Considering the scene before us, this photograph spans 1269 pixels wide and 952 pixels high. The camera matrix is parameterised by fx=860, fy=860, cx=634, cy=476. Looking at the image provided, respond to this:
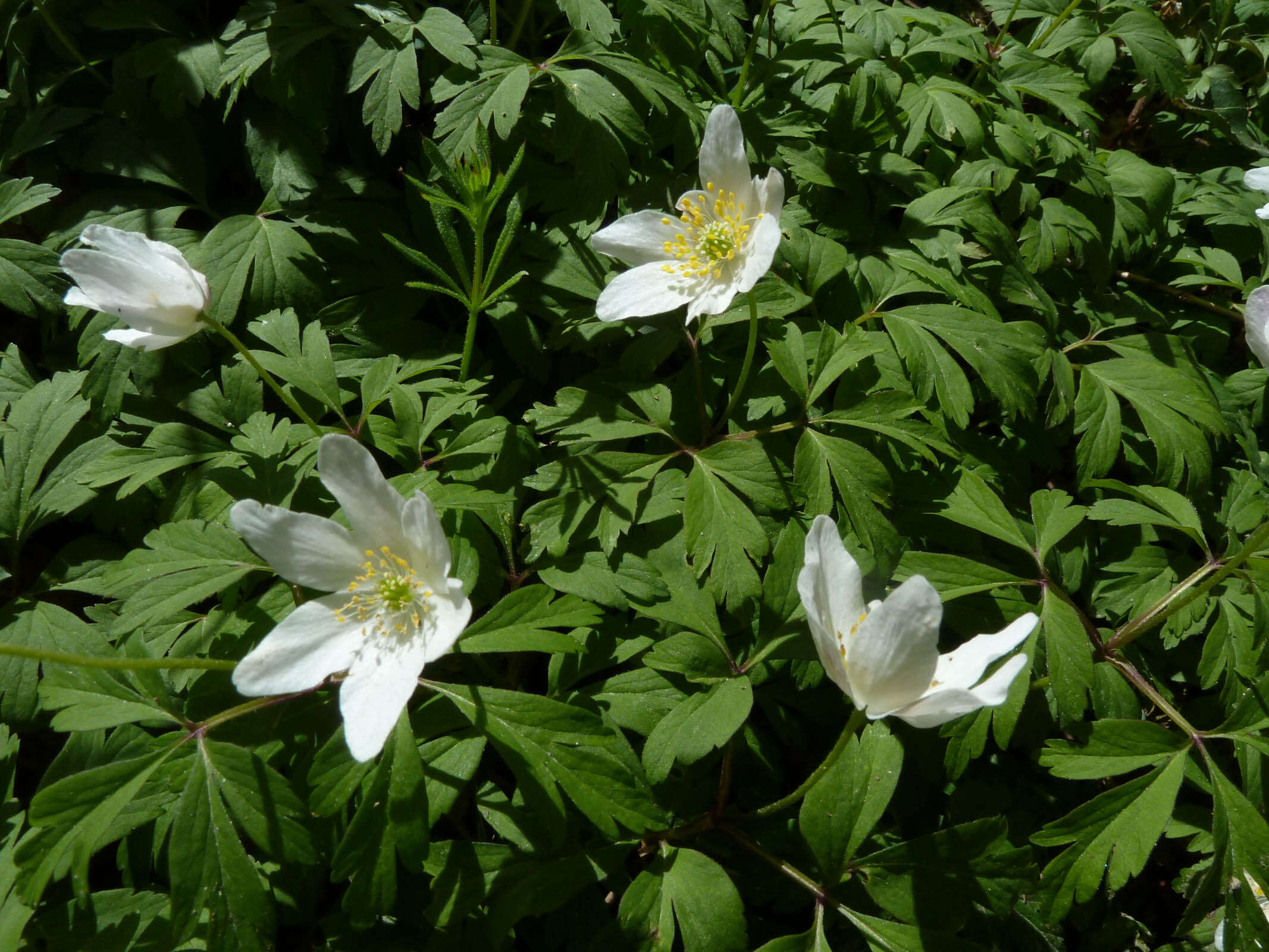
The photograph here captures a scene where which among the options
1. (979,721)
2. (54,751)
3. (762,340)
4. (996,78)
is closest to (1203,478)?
(979,721)

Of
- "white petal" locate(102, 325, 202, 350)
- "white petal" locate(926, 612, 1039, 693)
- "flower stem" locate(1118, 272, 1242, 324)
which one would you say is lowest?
"flower stem" locate(1118, 272, 1242, 324)

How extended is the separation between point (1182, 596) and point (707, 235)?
1.66m

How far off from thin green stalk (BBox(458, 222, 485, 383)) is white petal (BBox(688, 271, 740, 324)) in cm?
59

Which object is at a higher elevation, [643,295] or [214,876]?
[643,295]

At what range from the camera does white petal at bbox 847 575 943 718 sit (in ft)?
5.21

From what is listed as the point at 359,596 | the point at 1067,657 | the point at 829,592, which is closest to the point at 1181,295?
the point at 1067,657

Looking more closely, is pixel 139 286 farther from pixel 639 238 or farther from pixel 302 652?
pixel 639 238

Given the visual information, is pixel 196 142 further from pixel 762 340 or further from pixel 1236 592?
pixel 1236 592

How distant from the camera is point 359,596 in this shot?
198 cm

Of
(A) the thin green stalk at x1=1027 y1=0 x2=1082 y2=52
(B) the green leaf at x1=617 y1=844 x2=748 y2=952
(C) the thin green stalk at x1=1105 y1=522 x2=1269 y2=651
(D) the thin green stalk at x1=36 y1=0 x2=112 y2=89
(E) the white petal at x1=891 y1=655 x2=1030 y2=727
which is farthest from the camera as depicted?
(A) the thin green stalk at x1=1027 y1=0 x2=1082 y2=52

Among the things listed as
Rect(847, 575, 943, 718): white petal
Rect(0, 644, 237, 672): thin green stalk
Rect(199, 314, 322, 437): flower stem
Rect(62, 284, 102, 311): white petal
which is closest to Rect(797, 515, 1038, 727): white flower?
Rect(847, 575, 943, 718): white petal

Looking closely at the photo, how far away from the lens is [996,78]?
3.38 m

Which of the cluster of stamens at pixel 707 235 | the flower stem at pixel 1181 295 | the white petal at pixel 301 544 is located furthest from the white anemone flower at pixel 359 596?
the flower stem at pixel 1181 295

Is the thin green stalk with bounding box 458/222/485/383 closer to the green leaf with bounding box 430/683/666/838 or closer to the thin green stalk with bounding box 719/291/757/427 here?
the thin green stalk with bounding box 719/291/757/427
